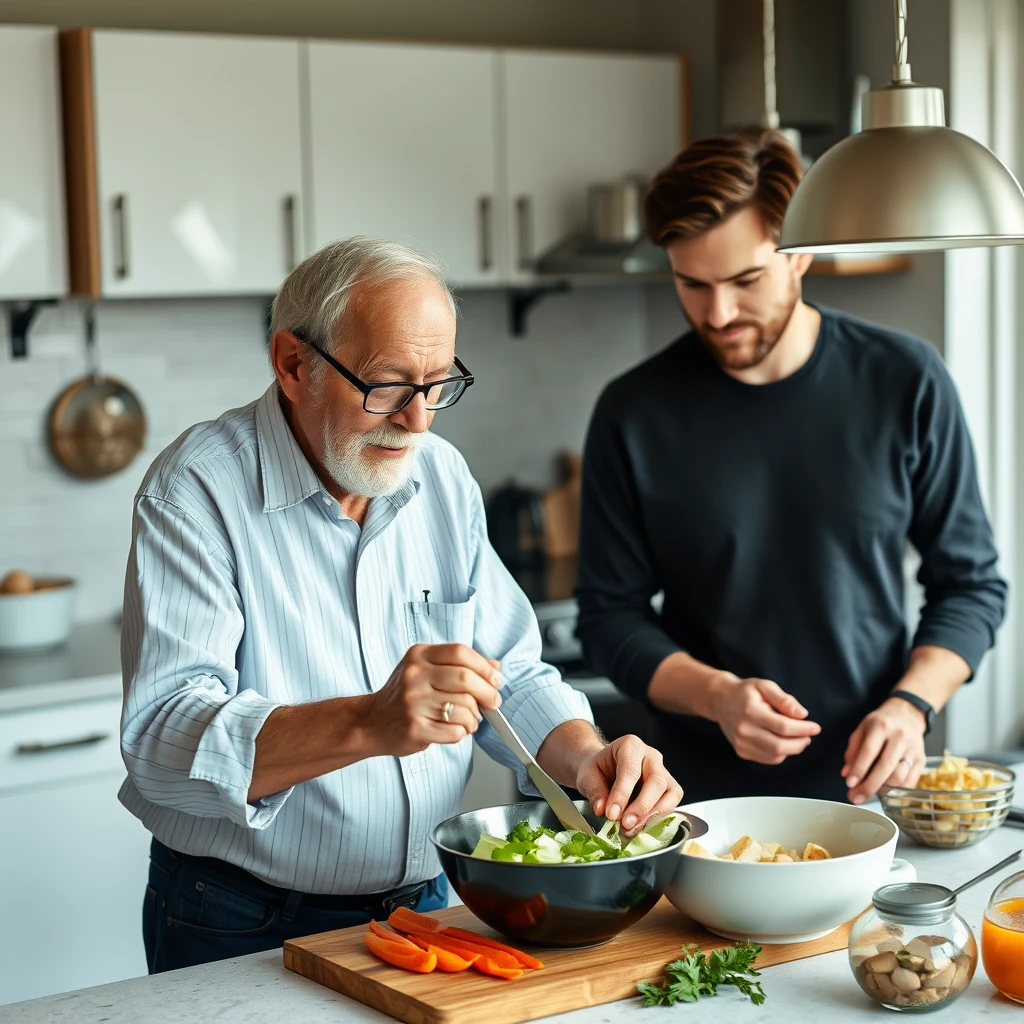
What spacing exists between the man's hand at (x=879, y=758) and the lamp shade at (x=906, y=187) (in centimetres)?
67

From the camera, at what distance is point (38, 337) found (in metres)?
3.81

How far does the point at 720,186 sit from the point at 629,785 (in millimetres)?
994

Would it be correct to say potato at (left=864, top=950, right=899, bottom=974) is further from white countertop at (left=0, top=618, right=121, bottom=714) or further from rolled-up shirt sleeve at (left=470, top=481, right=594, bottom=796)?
white countertop at (left=0, top=618, right=121, bottom=714)

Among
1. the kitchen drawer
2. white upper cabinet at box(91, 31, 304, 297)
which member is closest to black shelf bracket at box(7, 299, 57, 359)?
white upper cabinet at box(91, 31, 304, 297)

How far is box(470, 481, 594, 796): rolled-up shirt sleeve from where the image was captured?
198 centimetres

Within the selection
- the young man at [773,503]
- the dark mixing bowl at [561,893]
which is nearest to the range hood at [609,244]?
the young man at [773,503]

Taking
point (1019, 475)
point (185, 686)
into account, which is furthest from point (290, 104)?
point (185, 686)

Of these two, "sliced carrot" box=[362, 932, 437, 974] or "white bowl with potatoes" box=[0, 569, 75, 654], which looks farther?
"white bowl with potatoes" box=[0, 569, 75, 654]

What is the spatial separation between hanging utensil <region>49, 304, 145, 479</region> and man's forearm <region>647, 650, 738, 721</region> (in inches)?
80.1

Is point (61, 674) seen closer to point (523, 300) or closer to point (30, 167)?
point (30, 167)

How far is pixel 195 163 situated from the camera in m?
3.59

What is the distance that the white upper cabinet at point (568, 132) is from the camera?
4066 millimetres

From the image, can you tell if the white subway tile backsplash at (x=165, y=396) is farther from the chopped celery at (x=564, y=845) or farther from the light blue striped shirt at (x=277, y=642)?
the chopped celery at (x=564, y=845)

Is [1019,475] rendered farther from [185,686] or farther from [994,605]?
[185,686]
